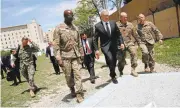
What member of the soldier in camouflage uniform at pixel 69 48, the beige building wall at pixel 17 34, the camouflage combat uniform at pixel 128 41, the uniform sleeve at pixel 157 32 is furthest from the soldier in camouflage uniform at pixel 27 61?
the beige building wall at pixel 17 34

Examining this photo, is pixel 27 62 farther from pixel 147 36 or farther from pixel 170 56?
pixel 170 56

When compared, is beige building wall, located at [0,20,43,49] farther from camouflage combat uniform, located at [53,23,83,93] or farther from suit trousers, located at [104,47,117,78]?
camouflage combat uniform, located at [53,23,83,93]

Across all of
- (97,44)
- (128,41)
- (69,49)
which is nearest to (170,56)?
(128,41)

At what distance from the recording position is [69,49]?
7.09 meters

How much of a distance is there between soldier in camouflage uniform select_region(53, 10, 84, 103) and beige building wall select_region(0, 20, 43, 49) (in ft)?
586

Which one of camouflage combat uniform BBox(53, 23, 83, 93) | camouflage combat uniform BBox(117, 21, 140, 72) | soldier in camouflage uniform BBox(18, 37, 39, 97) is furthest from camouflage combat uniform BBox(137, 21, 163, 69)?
soldier in camouflage uniform BBox(18, 37, 39, 97)

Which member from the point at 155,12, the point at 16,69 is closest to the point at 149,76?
the point at 16,69

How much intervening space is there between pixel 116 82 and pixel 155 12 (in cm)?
1710

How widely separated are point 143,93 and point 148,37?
294cm

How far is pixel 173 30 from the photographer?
65.9 feet

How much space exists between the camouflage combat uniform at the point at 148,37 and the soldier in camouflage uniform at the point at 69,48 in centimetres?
243

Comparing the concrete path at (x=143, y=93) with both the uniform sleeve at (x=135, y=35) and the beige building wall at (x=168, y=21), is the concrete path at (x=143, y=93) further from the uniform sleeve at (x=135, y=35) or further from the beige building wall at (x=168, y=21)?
the beige building wall at (x=168, y=21)

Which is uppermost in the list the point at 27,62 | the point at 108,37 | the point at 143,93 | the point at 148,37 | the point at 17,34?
the point at 108,37

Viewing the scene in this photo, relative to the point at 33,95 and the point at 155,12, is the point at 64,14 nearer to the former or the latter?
the point at 33,95
